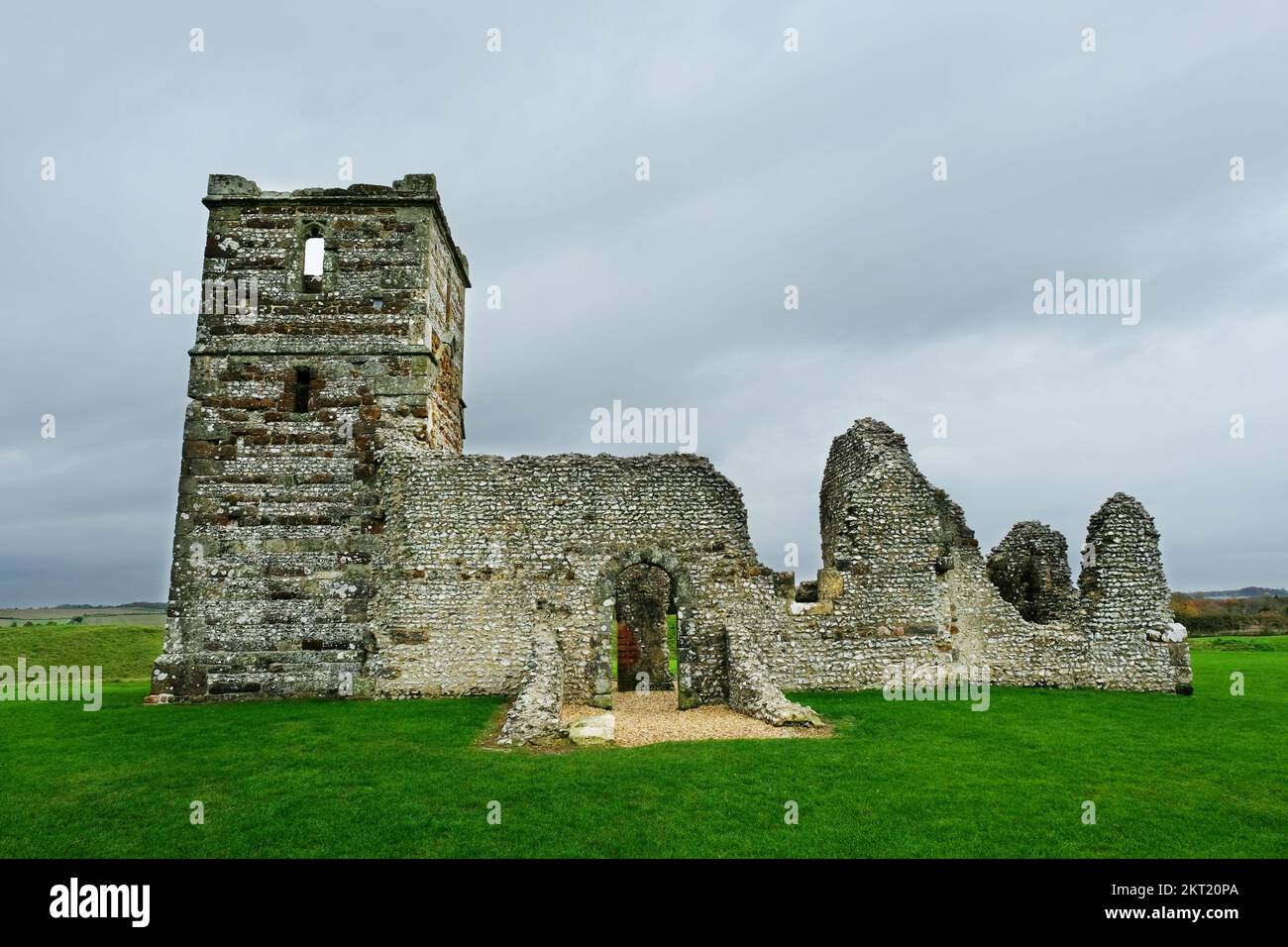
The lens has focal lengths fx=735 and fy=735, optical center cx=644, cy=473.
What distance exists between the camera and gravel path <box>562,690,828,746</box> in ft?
38.0

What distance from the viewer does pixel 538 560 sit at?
635 inches

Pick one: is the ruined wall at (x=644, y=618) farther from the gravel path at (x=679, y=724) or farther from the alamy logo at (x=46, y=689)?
the alamy logo at (x=46, y=689)

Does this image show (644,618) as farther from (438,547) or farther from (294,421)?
(294,421)

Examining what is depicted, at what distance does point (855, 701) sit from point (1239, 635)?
33.0m

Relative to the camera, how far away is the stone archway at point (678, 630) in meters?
Answer: 15.2

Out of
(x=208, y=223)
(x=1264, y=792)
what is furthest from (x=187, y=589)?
(x=1264, y=792)

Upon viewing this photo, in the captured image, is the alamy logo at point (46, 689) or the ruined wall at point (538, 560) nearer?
the ruined wall at point (538, 560)

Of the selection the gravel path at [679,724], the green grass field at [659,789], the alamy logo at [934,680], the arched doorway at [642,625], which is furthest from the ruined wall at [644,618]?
the green grass field at [659,789]

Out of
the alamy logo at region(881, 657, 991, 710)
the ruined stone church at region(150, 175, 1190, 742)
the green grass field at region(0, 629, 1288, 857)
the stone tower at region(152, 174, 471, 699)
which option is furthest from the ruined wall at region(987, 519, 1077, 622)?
the stone tower at region(152, 174, 471, 699)

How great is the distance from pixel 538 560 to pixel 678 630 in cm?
350

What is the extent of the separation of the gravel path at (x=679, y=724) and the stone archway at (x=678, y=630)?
0.37 metres
